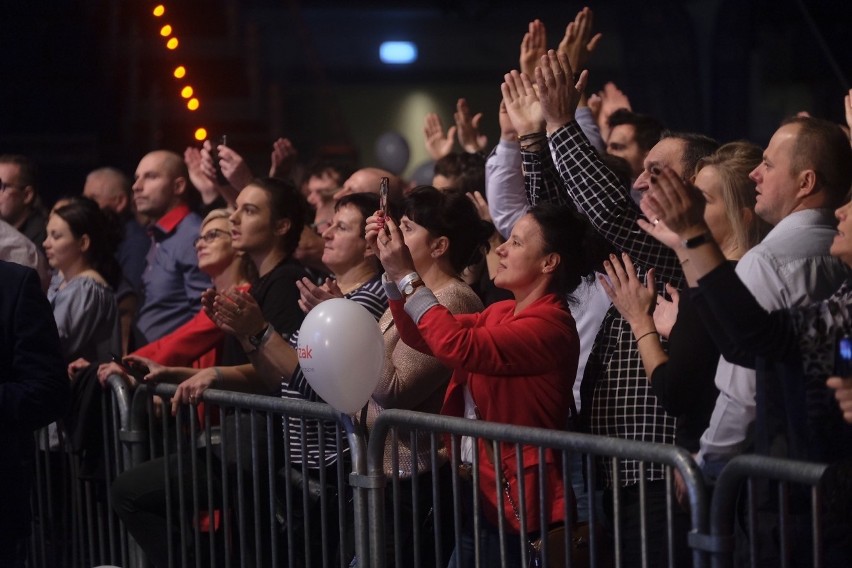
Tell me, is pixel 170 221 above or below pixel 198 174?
below

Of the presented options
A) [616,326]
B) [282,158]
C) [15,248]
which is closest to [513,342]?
[616,326]

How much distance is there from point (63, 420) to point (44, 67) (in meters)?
7.56

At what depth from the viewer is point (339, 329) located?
360 centimetres

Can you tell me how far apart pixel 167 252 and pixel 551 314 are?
337cm

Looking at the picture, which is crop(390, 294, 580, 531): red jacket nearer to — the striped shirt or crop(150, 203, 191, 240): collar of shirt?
the striped shirt

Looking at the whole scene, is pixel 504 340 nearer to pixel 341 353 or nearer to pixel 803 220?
pixel 341 353

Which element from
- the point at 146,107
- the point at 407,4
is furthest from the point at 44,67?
the point at 407,4

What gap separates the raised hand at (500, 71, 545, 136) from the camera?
14.2ft

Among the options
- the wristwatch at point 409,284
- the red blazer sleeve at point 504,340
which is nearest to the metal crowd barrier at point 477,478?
the red blazer sleeve at point 504,340

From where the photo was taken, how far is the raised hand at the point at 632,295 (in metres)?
3.57

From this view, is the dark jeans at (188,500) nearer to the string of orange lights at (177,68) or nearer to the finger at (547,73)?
the finger at (547,73)

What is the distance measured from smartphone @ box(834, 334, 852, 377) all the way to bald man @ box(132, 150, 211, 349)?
4.11 metres

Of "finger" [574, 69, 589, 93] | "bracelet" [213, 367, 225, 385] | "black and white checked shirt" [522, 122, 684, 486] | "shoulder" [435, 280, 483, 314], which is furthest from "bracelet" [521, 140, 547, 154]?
"bracelet" [213, 367, 225, 385]

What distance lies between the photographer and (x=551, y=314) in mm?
3732
